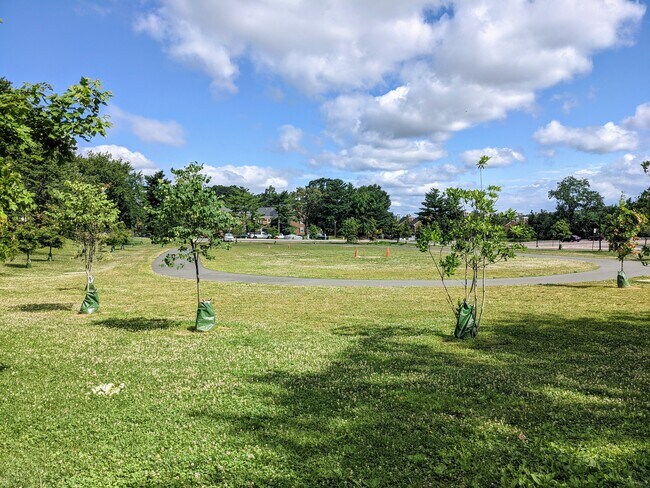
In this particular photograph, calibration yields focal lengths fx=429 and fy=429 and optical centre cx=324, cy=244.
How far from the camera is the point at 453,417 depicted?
22.6 feet

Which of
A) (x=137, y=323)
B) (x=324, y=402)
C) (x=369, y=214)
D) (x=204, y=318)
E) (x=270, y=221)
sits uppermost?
(x=369, y=214)

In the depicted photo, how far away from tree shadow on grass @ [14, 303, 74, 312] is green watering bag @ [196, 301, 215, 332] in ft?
24.4

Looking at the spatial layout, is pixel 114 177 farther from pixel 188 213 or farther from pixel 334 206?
pixel 188 213

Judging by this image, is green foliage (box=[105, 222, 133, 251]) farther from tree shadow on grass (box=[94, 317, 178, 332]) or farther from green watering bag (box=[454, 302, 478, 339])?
green watering bag (box=[454, 302, 478, 339])

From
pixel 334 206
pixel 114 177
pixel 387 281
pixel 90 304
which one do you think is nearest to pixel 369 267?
pixel 387 281

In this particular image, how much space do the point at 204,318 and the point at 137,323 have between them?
9.48 feet

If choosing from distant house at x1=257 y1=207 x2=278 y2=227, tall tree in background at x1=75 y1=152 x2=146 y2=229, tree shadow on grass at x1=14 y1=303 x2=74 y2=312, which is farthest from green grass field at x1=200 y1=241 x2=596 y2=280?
distant house at x1=257 y1=207 x2=278 y2=227

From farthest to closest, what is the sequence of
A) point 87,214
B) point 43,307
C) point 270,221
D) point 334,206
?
point 270,221
point 334,206
point 87,214
point 43,307

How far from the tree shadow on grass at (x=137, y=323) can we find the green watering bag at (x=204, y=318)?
1320mm

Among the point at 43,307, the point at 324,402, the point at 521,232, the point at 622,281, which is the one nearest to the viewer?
the point at 324,402

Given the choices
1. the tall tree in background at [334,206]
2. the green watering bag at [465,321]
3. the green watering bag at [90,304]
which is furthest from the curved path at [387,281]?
the tall tree in background at [334,206]

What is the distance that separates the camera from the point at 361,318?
1598cm

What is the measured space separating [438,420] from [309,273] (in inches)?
1048

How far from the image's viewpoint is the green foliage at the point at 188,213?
1294cm
